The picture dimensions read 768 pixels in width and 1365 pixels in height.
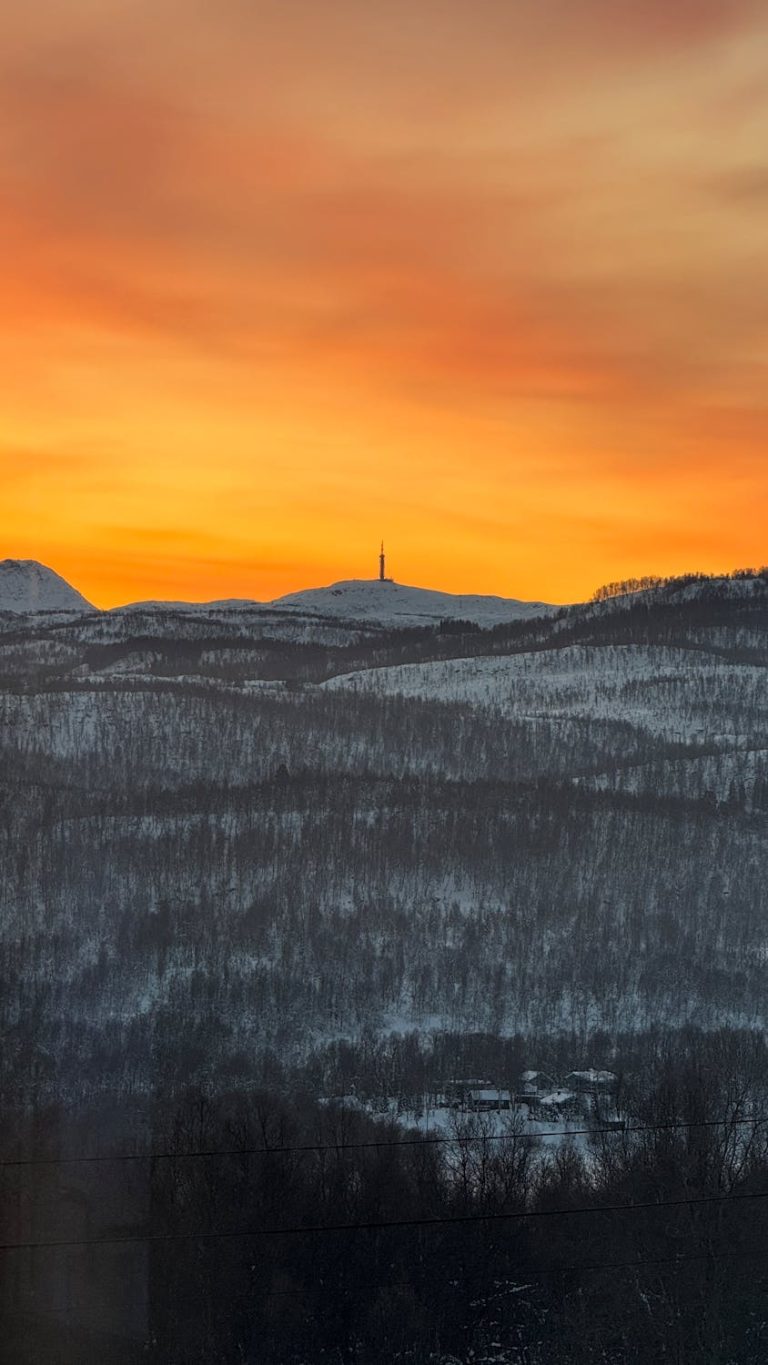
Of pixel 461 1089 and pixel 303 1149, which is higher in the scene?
pixel 303 1149

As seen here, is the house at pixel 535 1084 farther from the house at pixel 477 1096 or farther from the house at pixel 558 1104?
the house at pixel 558 1104

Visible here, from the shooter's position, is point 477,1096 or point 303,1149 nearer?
point 303,1149

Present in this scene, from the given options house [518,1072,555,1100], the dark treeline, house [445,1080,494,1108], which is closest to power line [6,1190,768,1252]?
the dark treeline

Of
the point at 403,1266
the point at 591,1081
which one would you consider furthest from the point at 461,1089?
the point at 403,1266

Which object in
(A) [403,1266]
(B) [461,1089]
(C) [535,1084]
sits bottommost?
(C) [535,1084]

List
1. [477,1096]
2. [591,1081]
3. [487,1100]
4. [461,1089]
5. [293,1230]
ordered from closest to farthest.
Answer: [293,1230] < [487,1100] < [477,1096] < [461,1089] < [591,1081]

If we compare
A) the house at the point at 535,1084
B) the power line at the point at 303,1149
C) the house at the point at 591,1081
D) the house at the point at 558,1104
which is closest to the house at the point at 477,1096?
the house at the point at 535,1084

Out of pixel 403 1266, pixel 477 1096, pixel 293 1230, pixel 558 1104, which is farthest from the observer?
pixel 477 1096

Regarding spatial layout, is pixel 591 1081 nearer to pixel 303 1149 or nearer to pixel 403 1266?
pixel 303 1149

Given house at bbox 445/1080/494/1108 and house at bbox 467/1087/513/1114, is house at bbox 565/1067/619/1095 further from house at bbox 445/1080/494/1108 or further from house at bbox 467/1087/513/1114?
house at bbox 445/1080/494/1108

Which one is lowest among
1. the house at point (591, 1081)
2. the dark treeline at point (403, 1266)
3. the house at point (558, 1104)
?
the house at point (591, 1081)

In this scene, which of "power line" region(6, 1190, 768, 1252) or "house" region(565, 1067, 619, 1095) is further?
"house" region(565, 1067, 619, 1095)

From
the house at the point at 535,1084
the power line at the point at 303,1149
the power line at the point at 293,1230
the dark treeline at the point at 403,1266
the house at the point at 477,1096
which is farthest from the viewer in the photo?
the house at the point at 535,1084
